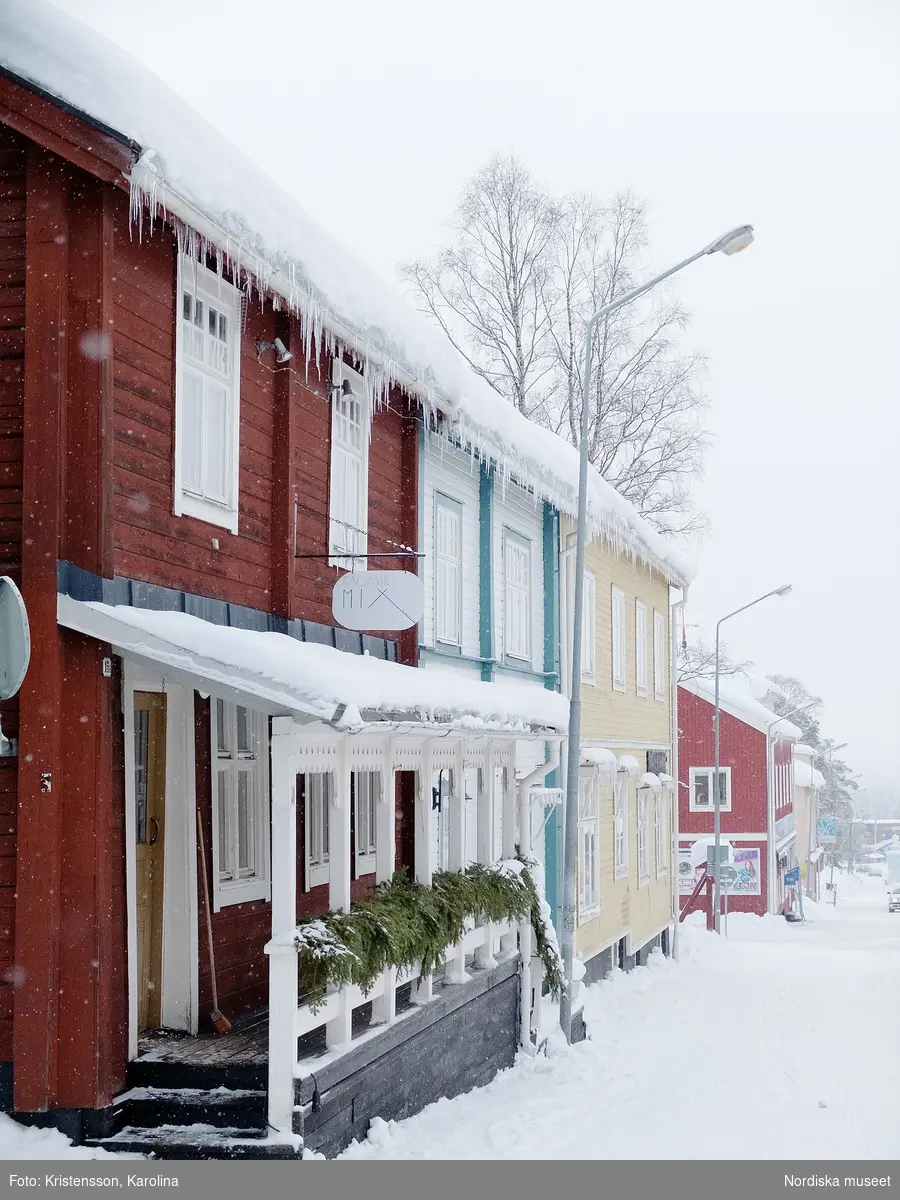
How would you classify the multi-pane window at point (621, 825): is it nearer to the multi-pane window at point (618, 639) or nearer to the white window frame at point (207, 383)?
the multi-pane window at point (618, 639)

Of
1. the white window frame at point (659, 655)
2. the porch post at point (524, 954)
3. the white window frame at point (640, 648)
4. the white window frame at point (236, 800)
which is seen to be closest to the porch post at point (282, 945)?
the white window frame at point (236, 800)

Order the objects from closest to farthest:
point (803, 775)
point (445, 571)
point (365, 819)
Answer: point (365, 819) < point (445, 571) < point (803, 775)

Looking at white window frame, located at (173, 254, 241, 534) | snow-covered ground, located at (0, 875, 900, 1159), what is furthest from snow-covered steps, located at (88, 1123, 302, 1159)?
white window frame, located at (173, 254, 241, 534)

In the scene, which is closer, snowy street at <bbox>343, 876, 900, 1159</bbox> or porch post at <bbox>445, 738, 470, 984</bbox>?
snowy street at <bbox>343, 876, 900, 1159</bbox>

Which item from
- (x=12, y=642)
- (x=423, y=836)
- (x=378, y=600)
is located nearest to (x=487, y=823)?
(x=423, y=836)

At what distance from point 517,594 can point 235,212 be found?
9.15 m

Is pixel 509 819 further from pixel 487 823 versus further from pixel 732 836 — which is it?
pixel 732 836

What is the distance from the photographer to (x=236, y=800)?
10094mm

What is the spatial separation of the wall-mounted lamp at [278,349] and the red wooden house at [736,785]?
37.6 m

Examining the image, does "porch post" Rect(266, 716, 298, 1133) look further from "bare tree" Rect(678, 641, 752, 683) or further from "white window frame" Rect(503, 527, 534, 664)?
"bare tree" Rect(678, 641, 752, 683)

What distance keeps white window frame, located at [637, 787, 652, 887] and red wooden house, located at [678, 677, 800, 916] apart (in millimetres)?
21904

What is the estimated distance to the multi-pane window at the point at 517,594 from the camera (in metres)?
16.9

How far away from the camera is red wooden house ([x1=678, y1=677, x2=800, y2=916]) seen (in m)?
47.3

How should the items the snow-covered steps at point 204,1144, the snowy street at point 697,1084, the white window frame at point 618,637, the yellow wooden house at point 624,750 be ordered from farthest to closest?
the white window frame at point 618,637 < the yellow wooden house at point 624,750 < the snowy street at point 697,1084 < the snow-covered steps at point 204,1144
